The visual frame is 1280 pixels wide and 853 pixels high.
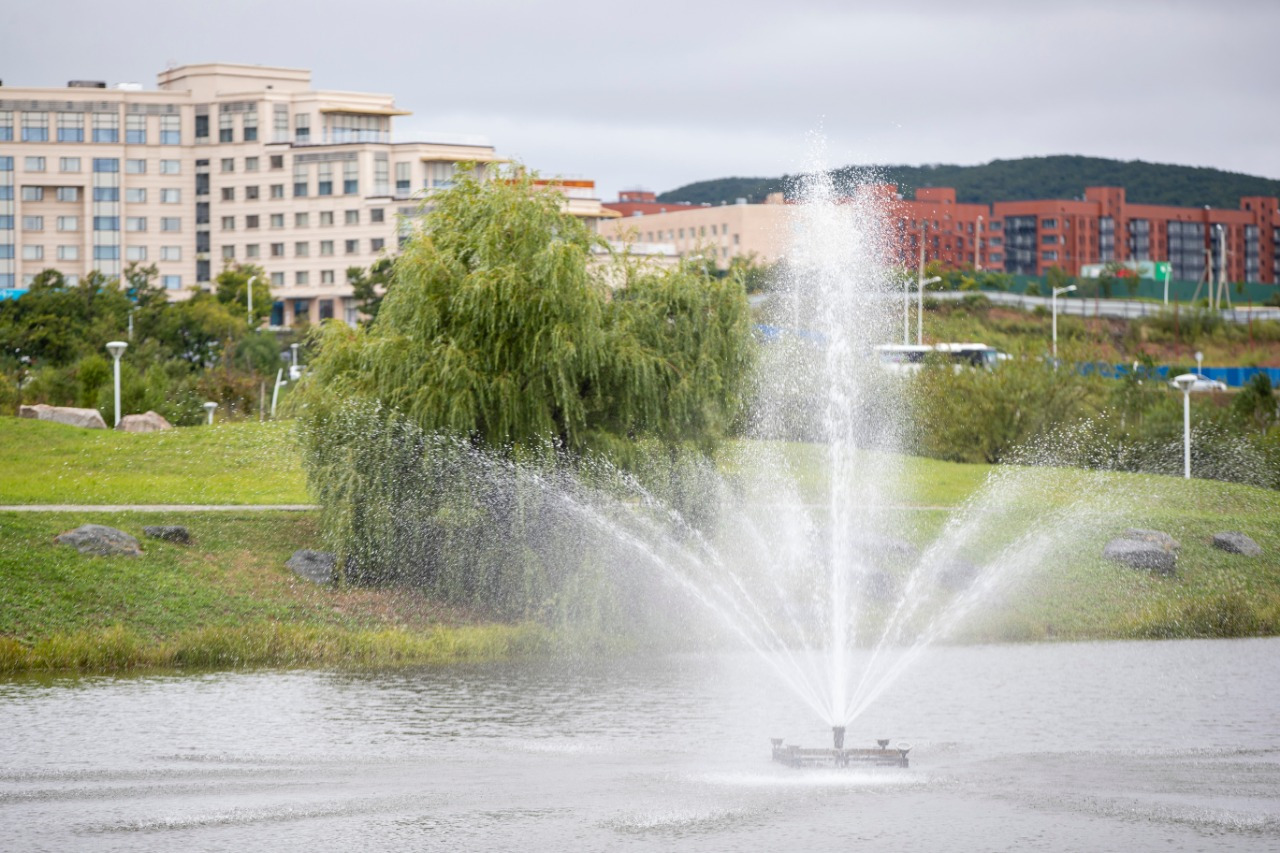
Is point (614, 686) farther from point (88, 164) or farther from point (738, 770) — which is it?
point (88, 164)

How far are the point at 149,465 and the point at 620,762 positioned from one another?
86.9ft

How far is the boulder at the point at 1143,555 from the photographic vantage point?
121 feet

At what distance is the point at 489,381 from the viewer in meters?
30.9

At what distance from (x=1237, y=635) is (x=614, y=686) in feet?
47.4

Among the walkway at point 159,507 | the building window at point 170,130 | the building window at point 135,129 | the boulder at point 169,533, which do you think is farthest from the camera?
the building window at point 170,130

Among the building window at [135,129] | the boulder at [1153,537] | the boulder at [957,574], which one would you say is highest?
the building window at [135,129]

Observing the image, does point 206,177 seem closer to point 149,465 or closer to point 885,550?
point 149,465

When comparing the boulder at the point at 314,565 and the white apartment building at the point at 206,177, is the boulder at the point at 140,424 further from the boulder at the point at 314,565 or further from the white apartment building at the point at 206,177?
the white apartment building at the point at 206,177

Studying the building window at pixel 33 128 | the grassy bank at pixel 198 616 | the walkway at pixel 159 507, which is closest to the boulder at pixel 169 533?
the grassy bank at pixel 198 616

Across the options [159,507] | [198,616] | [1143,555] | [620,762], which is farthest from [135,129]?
[620,762]

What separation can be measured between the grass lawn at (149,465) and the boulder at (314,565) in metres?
6.03

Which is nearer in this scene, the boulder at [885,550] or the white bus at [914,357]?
the boulder at [885,550]

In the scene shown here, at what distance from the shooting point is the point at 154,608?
2912 cm

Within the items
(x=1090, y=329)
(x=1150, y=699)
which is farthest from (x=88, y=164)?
(x=1150, y=699)
